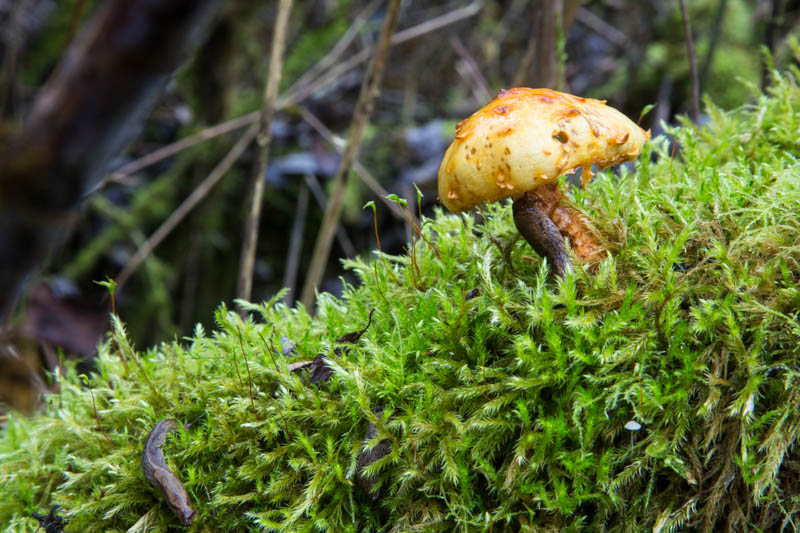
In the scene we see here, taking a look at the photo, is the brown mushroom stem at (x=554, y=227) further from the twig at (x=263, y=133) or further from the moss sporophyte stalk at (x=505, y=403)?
the twig at (x=263, y=133)

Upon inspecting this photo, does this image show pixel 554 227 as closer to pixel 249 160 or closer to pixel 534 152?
pixel 534 152

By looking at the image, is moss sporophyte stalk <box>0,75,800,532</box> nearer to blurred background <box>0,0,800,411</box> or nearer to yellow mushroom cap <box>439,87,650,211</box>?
yellow mushroom cap <box>439,87,650,211</box>

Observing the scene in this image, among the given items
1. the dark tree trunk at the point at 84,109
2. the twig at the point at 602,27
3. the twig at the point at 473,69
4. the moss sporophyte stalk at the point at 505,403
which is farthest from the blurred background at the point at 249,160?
the dark tree trunk at the point at 84,109

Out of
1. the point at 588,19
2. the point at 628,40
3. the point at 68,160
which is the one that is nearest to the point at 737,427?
the point at 68,160

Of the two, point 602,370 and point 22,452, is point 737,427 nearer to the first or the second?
point 602,370

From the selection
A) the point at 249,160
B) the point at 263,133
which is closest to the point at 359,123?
the point at 263,133

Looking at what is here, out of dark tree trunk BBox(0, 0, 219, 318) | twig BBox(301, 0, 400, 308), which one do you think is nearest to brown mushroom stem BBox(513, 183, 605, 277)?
dark tree trunk BBox(0, 0, 219, 318)

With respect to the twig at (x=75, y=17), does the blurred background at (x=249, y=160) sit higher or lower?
lower
